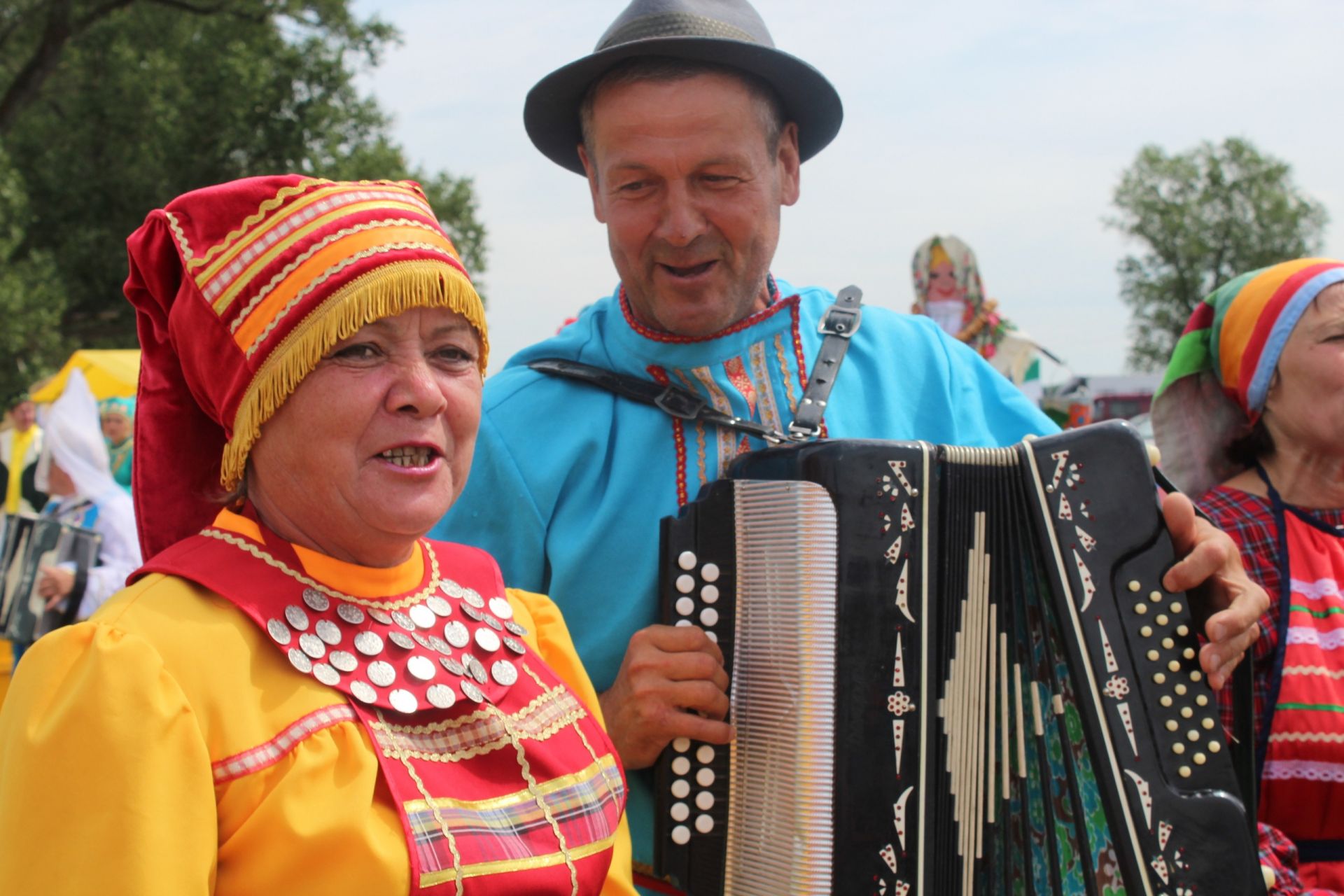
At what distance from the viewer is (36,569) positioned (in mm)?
5828

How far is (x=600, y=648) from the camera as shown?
7.71 ft

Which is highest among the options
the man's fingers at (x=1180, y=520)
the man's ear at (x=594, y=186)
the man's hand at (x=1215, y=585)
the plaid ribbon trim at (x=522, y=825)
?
the man's ear at (x=594, y=186)

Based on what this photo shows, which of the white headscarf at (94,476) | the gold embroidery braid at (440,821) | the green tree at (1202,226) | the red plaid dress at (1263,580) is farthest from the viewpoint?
the green tree at (1202,226)

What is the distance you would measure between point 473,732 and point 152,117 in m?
16.7

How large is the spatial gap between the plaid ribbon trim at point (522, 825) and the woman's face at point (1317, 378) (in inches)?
76.2

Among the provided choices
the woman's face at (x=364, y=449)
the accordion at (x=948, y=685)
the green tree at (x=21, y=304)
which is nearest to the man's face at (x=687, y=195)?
the accordion at (x=948, y=685)

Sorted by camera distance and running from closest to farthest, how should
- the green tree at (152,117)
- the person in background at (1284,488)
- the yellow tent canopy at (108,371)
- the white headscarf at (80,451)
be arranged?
1. the person in background at (1284,488)
2. the white headscarf at (80,451)
3. the yellow tent canopy at (108,371)
4. the green tree at (152,117)

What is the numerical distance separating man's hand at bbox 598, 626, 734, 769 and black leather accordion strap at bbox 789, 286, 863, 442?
446 millimetres

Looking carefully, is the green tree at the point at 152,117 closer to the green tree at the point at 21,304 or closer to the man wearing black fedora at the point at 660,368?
the green tree at the point at 21,304

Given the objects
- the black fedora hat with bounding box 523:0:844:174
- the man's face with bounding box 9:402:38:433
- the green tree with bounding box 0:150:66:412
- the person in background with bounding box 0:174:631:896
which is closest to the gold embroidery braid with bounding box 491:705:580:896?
the person in background with bounding box 0:174:631:896

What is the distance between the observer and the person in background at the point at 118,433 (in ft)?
26.3

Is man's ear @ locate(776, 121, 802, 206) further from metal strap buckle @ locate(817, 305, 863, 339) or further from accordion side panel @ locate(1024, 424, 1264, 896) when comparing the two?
accordion side panel @ locate(1024, 424, 1264, 896)

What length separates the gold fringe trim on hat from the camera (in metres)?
1.64

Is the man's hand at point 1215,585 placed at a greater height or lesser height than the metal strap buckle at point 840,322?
lesser
